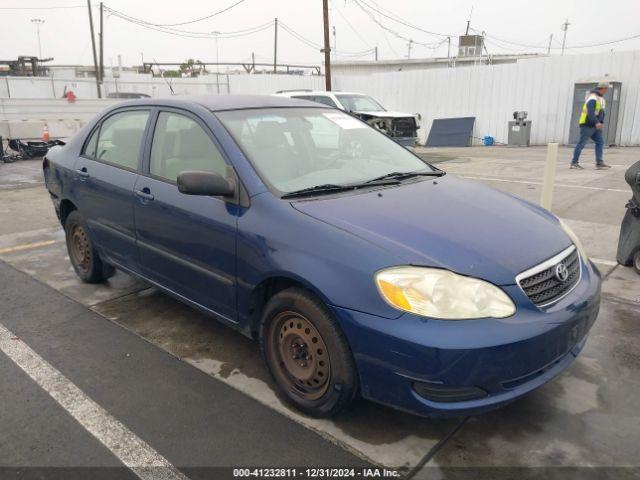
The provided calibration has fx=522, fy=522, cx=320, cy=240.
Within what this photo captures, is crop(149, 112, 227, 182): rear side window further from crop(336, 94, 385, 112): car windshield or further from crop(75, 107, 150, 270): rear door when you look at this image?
crop(336, 94, 385, 112): car windshield

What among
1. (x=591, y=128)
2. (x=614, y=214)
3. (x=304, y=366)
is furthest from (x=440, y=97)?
(x=304, y=366)

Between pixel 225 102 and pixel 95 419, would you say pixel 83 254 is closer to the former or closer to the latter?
pixel 225 102

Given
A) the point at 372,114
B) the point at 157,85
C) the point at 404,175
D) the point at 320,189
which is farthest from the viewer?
the point at 157,85

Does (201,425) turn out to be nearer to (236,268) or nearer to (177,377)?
(177,377)

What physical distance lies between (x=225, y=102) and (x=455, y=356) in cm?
229

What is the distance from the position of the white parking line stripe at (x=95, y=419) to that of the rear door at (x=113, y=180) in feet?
3.03

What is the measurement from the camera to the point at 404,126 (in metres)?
13.9

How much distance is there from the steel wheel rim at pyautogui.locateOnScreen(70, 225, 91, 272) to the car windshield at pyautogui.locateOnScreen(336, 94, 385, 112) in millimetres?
9642

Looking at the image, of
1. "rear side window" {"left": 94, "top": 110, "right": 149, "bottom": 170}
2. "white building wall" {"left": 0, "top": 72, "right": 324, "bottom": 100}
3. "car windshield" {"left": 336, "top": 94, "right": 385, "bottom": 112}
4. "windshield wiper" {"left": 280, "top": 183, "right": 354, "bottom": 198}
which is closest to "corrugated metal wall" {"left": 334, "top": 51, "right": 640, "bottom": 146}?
"car windshield" {"left": 336, "top": 94, "right": 385, "bottom": 112}

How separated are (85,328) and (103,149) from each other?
1.42 meters

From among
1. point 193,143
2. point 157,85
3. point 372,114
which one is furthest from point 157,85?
point 193,143

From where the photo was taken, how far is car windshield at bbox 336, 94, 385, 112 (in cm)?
1369

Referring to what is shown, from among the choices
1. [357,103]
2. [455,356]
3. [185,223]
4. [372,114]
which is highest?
[357,103]

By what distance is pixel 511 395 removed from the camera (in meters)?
2.33
